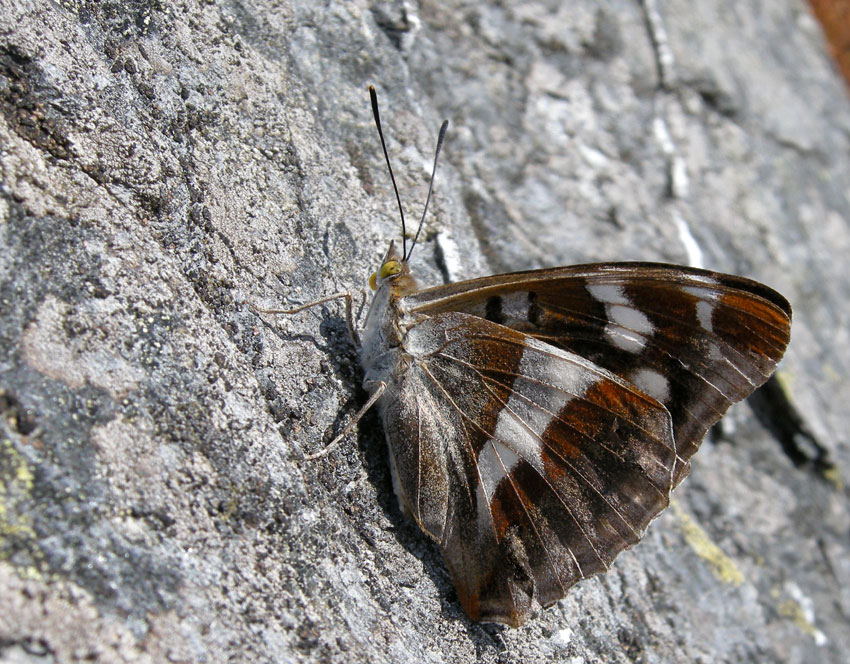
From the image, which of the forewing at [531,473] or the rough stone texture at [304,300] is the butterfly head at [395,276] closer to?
the rough stone texture at [304,300]

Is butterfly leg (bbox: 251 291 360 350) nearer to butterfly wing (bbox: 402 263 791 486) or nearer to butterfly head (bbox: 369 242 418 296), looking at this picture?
butterfly head (bbox: 369 242 418 296)

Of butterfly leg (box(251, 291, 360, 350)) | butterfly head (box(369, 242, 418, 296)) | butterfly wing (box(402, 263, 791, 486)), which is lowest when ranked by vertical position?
butterfly leg (box(251, 291, 360, 350))

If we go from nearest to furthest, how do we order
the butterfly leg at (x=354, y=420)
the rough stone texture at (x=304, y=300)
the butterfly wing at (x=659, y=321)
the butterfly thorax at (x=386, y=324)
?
the rough stone texture at (x=304, y=300) → the butterfly leg at (x=354, y=420) → the butterfly wing at (x=659, y=321) → the butterfly thorax at (x=386, y=324)

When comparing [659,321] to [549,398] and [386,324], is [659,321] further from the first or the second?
[386,324]

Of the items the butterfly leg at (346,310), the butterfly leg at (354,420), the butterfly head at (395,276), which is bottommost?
the butterfly leg at (354,420)

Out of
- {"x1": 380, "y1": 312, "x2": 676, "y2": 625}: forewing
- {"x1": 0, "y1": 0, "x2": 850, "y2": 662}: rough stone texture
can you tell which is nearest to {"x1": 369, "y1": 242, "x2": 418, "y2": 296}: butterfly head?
{"x1": 0, "y1": 0, "x2": 850, "y2": 662}: rough stone texture

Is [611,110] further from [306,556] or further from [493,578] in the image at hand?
[306,556]

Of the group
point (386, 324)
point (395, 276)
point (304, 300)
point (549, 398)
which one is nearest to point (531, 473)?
point (549, 398)

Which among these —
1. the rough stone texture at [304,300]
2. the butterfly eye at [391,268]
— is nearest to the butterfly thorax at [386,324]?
the butterfly eye at [391,268]

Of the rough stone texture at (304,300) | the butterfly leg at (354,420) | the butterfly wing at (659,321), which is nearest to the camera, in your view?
the rough stone texture at (304,300)
